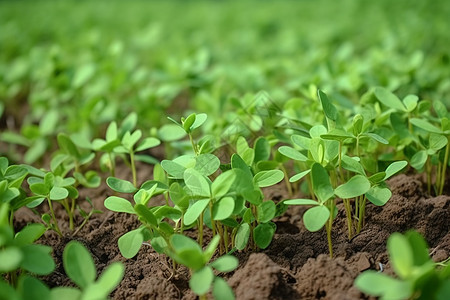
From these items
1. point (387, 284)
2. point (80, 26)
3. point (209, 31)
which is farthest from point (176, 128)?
point (80, 26)

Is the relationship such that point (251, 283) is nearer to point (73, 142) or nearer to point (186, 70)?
point (73, 142)

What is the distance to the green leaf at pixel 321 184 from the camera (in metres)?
1.12

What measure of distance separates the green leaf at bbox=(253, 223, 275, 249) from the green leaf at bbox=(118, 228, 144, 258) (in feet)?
0.83

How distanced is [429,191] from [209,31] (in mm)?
2309

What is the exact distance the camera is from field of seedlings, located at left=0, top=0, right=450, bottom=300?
3.36 ft

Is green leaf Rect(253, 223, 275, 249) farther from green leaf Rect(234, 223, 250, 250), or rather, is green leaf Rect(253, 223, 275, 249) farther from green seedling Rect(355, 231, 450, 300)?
green seedling Rect(355, 231, 450, 300)

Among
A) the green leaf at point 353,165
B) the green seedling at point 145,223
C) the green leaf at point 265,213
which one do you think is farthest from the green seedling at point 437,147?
the green seedling at point 145,223

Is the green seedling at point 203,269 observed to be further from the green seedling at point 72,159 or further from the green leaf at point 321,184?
the green seedling at point 72,159

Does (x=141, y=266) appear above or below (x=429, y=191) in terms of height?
below

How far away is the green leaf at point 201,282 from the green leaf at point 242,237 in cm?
23

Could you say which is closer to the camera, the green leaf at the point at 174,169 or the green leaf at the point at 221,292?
the green leaf at the point at 221,292

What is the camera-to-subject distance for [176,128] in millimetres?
1661

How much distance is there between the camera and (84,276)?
0.98 metres

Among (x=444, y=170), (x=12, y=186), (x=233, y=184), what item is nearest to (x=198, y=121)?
(x=233, y=184)
